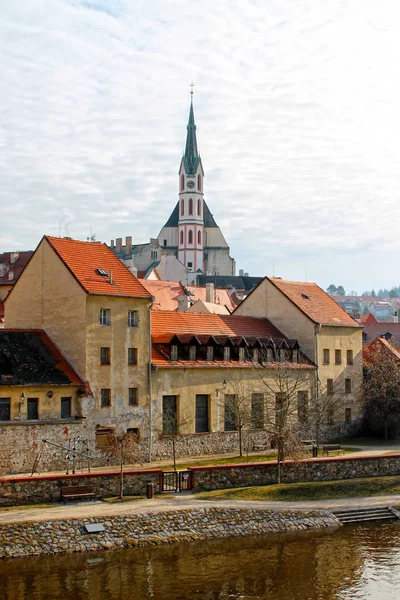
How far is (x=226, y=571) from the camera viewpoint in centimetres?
3284

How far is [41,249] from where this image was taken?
51.9m

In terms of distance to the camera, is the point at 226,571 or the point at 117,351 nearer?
the point at 226,571

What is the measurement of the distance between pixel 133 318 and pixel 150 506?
15.2 m

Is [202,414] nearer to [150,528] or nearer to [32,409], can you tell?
[32,409]

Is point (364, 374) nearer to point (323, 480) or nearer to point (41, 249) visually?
point (323, 480)

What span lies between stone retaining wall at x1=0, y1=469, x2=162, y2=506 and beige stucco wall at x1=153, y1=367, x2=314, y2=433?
979 centimetres

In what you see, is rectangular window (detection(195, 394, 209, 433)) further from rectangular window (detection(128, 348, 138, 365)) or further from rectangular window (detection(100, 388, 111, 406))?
rectangular window (detection(100, 388, 111, 406))

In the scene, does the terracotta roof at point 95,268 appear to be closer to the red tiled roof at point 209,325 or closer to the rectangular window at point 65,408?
the red tiled roof at point 209,325

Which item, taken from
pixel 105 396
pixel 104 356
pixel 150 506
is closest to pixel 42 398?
pixel 105 396

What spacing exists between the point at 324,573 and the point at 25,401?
19.2 metres

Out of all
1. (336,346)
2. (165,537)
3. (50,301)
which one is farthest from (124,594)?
(336,346)

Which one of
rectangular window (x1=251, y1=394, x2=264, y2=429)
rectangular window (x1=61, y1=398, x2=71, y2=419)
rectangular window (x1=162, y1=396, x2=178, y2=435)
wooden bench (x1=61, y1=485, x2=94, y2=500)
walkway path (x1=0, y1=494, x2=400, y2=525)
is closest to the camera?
walkway path (x1=0, y1=494, x2=400, y2=525)

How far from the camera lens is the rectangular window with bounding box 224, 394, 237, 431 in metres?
55.2

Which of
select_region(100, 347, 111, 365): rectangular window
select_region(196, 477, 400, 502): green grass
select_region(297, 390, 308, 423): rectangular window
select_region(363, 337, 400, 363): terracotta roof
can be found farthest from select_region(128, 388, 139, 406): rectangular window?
select_region(363, 337, 400, 363): terracotta roof
